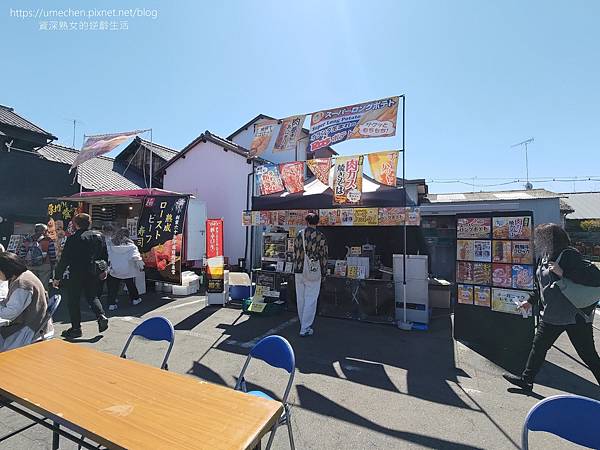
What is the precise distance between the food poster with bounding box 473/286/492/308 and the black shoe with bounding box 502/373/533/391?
114 centimetres

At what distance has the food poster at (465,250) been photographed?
15.1 feet

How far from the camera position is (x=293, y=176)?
6527 mm

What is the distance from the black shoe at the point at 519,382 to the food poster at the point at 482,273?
1.32m

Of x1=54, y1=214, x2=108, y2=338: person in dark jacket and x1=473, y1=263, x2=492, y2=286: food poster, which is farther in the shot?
x1=54, y1=214, x2=108, y2=338: person in dark jacket

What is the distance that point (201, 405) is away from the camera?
1567mm

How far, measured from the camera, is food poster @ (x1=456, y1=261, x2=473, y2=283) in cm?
459

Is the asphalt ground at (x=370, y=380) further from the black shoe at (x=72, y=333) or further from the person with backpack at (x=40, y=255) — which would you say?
the person with backpack at (x=40, y=255)

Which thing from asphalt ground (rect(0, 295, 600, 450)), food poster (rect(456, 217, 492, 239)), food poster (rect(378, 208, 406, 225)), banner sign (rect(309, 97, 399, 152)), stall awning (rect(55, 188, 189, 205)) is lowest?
asphalt ground (rect(0, 295, 600, 450))

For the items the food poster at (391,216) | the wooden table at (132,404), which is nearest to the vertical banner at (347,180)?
the food poster at (391,216)

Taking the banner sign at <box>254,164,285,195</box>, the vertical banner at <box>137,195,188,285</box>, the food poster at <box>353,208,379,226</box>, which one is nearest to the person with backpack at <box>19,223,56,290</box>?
the vertical banner at <box>137,195,188,285</box>

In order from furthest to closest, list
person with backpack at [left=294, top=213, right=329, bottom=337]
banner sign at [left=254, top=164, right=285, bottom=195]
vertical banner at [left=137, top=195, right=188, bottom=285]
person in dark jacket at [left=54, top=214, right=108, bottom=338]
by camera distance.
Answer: vertical banner at [left=137, top=195, right=188, bottom=285] → banner sign at [left=254, top=164, right=285, bottom=195] → person with backpack at [left=294, top=213, right=329, bottom=337] → person in dark jacket at [left=54, top=214, right=108, bottom=338]

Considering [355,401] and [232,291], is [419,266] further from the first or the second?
[232,291]

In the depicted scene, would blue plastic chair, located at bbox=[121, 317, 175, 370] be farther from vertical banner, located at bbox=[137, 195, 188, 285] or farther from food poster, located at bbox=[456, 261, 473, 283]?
vertical banner, located at bbox=[137, 195, 188, 285]

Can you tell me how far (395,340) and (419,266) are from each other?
4.90 feet
